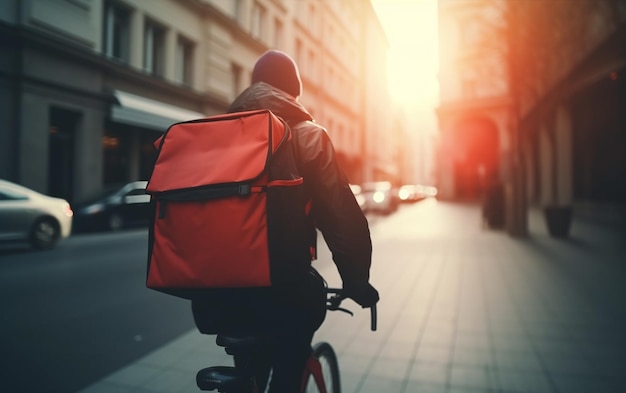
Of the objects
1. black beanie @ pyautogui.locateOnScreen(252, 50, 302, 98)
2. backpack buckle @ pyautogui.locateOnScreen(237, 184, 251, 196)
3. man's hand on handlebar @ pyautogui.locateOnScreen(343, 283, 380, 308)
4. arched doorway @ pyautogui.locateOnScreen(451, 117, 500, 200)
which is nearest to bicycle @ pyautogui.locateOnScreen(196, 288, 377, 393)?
man's hand on handlebar @ pyautogui.locateOnScreen(343, 283, 380, 308)

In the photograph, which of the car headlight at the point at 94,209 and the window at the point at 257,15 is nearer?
the window at the point at 257,15

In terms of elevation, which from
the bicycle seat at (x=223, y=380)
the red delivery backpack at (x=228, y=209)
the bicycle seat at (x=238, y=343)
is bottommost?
the bicycle seat at (x=223, y=380)

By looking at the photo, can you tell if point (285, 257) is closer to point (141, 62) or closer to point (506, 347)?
point (506, 347)

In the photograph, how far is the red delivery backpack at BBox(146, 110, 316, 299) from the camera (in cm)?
150

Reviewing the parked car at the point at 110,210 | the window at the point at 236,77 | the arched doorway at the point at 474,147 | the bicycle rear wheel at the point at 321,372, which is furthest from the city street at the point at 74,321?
the arched doorway at the point at 474,147

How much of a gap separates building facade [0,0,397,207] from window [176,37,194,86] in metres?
0.05

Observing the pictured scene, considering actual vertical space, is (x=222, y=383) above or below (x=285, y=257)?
below

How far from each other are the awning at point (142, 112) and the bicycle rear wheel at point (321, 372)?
43.2 ft

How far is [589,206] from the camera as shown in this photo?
17.9 metres

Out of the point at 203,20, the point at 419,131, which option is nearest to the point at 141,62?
the point at 203,20

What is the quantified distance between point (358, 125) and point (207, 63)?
571 inches

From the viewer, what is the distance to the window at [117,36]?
1182cm

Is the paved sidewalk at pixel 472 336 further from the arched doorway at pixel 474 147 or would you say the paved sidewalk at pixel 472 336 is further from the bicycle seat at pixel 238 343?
the arched doorway at pixel 474 147

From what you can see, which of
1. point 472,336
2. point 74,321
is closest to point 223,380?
point 472,336
